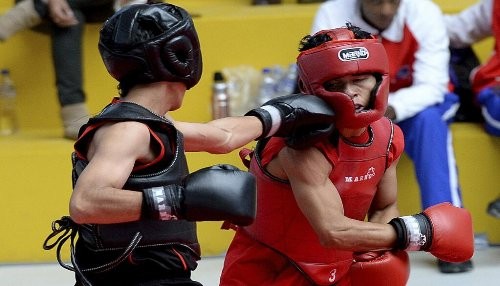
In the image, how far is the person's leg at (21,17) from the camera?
5.73 meters

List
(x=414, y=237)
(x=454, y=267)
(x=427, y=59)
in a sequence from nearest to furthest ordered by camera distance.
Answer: (x=414, y=237) → (x=454, y=267) → (x=427, y=59)

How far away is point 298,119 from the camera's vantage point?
130 inches

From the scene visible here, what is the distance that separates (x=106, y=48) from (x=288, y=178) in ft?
2.64

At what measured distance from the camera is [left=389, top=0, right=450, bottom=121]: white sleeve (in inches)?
208

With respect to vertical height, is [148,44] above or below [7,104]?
above

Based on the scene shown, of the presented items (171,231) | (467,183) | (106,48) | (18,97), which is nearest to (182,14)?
(106,48)

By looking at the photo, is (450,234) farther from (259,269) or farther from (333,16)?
(333,16)

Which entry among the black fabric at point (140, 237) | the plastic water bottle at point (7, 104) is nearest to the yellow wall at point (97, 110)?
the plastic water bottle at point (7, 104)

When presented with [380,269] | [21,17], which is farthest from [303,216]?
[21,17]

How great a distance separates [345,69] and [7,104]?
328 cm

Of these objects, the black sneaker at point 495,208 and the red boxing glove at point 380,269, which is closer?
the red boxing glove at point 380,269

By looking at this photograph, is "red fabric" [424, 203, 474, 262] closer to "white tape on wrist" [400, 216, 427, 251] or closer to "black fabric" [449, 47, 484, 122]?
"white tape on wrist" [400, 216, 427, 251]

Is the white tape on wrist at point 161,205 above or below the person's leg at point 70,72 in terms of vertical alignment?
above

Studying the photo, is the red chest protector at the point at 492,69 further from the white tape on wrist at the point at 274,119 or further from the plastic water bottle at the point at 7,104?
the plastic water bottle at the point at 7,104
